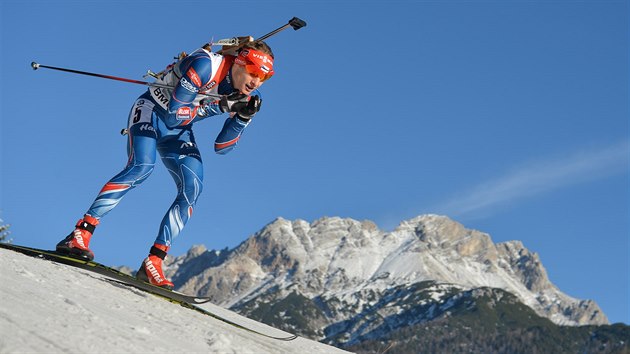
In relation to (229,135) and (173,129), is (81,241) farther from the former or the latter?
(229,135)

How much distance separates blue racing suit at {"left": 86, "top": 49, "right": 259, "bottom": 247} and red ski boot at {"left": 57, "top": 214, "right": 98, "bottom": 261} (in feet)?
0.50

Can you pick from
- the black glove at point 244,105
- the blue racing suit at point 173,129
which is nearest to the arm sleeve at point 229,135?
the blue racing suit at point 173,129

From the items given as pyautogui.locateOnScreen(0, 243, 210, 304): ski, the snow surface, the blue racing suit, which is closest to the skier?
the blue racing suit

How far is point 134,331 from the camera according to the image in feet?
22.5

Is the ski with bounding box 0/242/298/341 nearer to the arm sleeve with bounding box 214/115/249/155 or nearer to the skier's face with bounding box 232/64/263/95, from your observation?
the arm sleeve with bounding box 214/115/249/155

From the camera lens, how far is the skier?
36.5 ft

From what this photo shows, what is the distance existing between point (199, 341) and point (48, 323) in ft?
4.99

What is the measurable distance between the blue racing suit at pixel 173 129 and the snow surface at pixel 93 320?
1485 mm

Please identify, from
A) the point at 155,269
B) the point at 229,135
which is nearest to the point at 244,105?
the point at 229,135

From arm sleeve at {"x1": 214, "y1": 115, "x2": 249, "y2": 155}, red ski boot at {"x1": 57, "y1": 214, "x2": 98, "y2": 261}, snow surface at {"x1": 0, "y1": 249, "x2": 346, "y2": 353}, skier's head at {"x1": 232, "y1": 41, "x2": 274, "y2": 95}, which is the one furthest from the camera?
arm sleeve at {"x1": 214, "y1": 115, "x2": 249, "y2": 155}

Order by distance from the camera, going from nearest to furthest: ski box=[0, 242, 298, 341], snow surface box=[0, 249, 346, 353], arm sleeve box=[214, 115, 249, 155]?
snow surface box=[0, 249, 346, 353]
ski box=[0, 242, 298, 341]
arm sleeve box=[214, 115, 249, 155]

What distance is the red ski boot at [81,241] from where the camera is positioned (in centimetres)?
1066

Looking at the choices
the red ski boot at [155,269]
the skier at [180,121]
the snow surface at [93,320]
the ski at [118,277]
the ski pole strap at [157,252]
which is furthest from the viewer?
the ski pole strap at [157,252]

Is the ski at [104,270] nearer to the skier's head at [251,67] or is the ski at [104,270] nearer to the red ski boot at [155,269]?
the red ski boot at [155,269]
